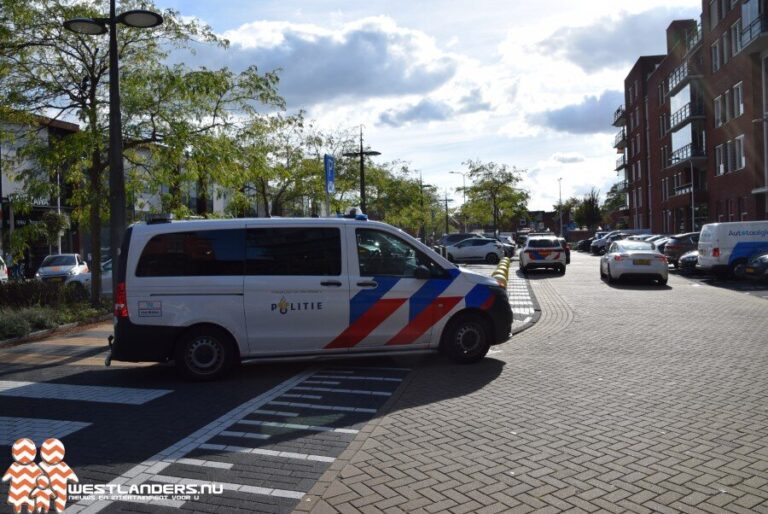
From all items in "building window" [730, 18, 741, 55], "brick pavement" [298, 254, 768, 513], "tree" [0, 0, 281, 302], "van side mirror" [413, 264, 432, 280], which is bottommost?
"brick pavement" [298, 254, 768, 513]

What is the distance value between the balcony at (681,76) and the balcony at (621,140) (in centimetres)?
2241

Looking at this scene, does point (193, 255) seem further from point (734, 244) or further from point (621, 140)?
point (621, 140)

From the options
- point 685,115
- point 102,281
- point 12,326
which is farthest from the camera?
point 685,115

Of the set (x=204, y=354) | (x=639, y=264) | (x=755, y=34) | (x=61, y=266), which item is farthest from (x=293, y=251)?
(x=755, y=34)

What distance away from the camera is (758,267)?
1881 cm

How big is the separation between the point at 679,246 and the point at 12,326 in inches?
954

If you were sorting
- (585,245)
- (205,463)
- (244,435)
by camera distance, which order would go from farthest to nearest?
(585,245) < (244,435) < (205,463)

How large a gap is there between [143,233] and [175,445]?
10.6 ft

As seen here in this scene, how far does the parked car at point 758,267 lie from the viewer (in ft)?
61.1

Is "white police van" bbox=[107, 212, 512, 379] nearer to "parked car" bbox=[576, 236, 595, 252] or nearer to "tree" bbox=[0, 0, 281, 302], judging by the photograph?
"tree" bbox=[0, 0, 281, 302]

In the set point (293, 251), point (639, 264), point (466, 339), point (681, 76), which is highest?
point (681, 76)

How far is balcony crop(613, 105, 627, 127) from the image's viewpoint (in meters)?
73.0

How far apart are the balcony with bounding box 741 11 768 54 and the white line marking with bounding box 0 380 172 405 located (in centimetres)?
3359

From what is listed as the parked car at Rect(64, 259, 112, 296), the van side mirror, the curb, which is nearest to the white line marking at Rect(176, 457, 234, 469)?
the van side mirror
